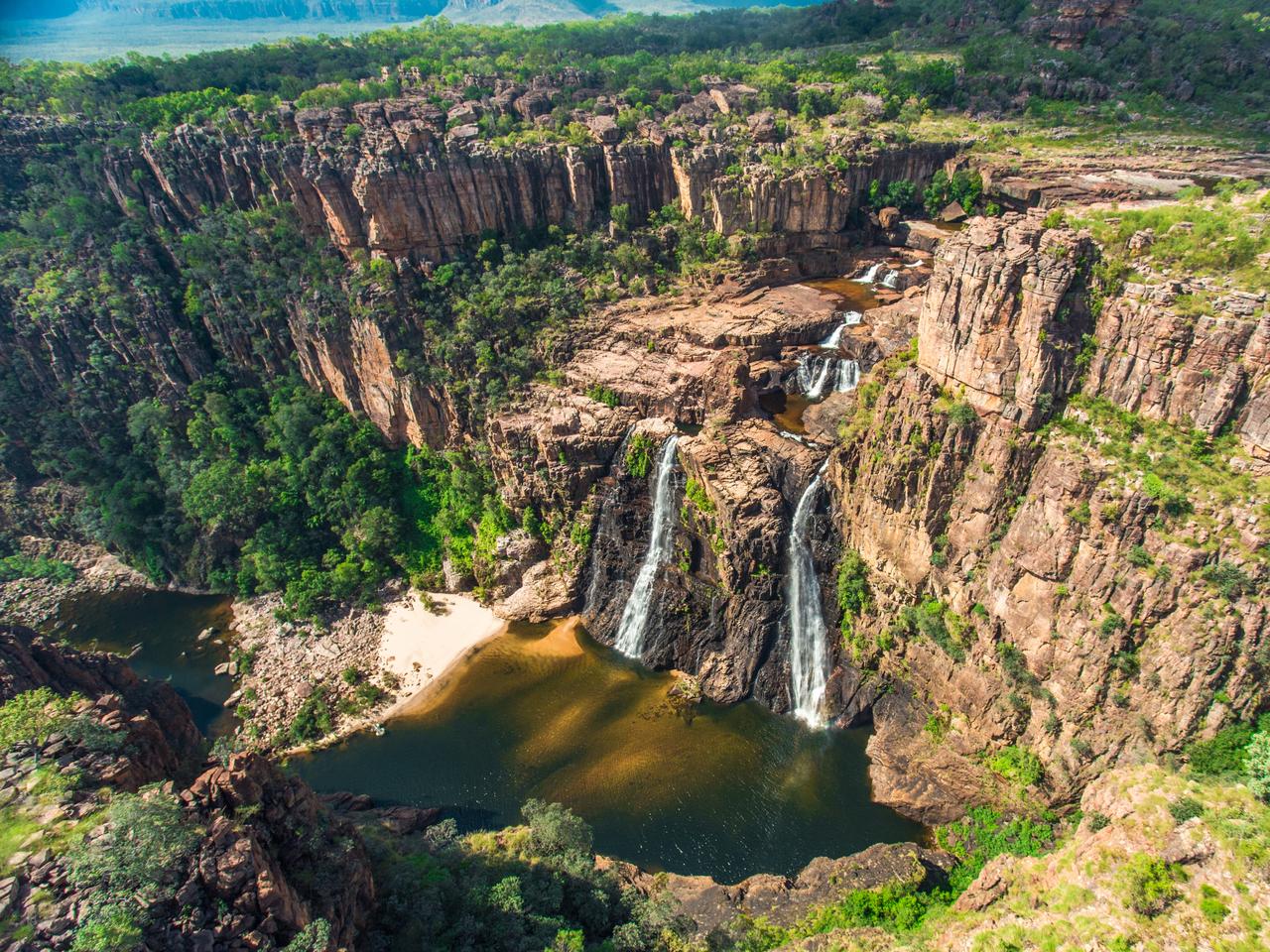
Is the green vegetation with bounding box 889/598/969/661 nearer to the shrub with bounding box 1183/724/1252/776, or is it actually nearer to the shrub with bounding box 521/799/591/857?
the shrub with bounding box 1183/724/1252/776

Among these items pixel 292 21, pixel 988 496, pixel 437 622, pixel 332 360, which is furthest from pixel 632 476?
pixel 292 21

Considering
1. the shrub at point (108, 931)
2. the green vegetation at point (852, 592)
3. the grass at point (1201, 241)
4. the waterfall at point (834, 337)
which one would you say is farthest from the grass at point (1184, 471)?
the shrub at point (108, 931)

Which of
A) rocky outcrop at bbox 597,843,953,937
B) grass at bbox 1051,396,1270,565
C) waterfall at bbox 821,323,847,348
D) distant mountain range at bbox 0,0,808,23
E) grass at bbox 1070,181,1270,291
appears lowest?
Answer: rocky outcrop at bbox 597,843,953,937

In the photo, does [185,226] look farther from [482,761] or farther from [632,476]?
[482,761]

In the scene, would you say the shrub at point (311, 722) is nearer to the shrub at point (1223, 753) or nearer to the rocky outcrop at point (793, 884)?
the rocky outcrop at point (793, 884)

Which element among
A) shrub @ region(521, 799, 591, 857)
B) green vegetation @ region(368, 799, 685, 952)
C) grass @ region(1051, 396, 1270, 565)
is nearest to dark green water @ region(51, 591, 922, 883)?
shrub @ region(521, 799, 591, 857)
